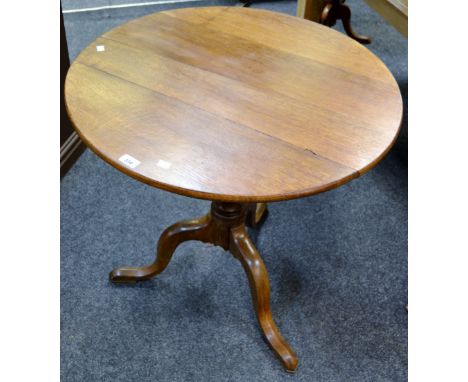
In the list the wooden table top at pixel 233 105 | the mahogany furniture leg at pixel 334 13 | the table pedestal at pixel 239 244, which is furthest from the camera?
the mahogany furniture leg at pixel 334 13

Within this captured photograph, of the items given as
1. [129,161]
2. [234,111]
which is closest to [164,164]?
[129,161]

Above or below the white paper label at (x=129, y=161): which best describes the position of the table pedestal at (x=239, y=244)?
below

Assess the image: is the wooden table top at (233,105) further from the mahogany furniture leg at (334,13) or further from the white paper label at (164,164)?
the mahogany furniture leg at (334,13)

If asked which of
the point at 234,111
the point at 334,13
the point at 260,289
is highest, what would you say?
the point at 234,111

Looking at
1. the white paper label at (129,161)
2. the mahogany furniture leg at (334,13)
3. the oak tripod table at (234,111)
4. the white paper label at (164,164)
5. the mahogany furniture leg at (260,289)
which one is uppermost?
the oak tripod table at (234,111)

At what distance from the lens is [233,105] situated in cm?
97

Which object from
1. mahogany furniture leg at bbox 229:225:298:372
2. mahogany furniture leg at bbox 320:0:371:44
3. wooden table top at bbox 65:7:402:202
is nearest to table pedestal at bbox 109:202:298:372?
mahogany furniture leg at bbox 229:225:298:372

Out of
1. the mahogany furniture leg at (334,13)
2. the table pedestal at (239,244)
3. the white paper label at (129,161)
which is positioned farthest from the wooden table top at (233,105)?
the mahogany furniture leg at (334,13)

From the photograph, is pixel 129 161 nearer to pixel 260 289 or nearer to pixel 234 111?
pixel 234 111

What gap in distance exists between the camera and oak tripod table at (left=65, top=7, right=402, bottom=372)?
820mm

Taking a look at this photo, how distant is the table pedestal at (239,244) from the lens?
1.19 metres

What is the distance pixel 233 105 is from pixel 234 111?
2 cm

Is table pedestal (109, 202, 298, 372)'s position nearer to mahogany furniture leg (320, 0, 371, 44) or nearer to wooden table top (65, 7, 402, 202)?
wooden table top (65, 7, 402, 202)

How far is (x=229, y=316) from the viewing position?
1.33 m
